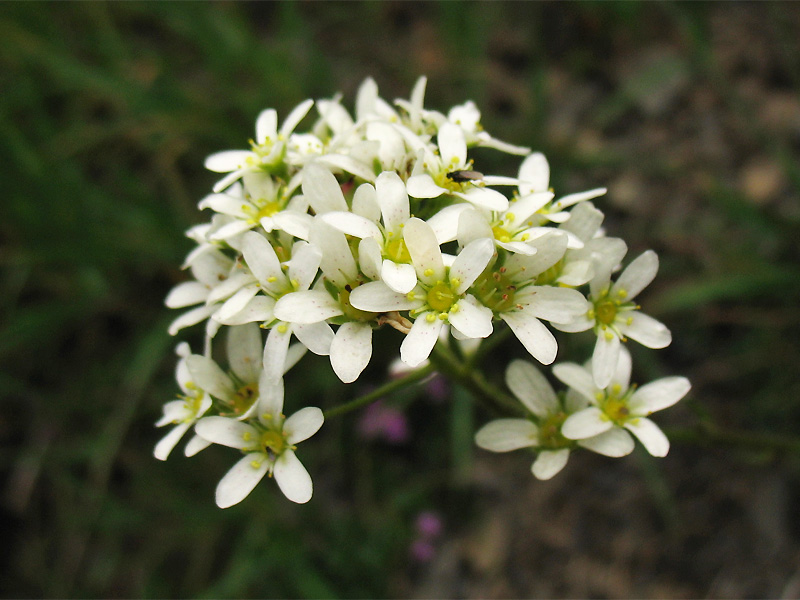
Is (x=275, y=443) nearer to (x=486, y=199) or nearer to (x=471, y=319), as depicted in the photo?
(x=471, y=319)

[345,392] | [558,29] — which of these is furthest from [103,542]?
[558,29]

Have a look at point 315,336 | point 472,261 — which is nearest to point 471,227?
point 472,261

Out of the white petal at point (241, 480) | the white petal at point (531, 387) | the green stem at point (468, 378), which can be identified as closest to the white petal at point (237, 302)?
the white petal at point (241, 480)

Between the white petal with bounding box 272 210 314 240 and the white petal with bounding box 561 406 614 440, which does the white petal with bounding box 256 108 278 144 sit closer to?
the white petal with bounding box 272 210 314 240

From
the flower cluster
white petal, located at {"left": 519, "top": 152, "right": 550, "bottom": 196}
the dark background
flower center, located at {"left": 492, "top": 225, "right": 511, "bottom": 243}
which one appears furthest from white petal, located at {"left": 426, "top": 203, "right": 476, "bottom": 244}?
the dark background

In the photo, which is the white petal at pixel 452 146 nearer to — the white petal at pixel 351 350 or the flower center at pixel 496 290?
the flower center at pixel 496 290

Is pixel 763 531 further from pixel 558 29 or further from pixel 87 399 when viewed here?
pixel 87 399
